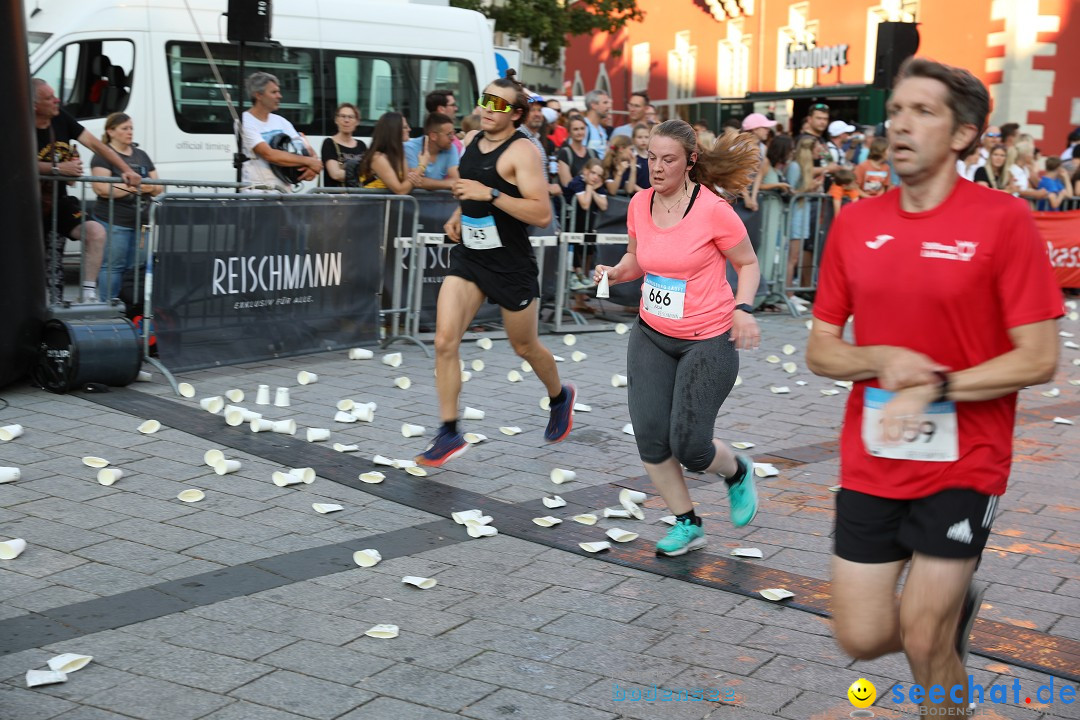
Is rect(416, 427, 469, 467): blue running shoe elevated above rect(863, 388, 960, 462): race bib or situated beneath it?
situated beneath

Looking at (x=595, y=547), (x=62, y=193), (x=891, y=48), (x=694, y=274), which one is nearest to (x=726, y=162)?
(x=694, y=274)

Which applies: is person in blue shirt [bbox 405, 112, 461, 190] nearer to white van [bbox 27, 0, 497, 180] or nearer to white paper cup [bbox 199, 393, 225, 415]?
white van [bbox 27, 0, 497, 180]

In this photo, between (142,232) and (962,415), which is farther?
(142,232)

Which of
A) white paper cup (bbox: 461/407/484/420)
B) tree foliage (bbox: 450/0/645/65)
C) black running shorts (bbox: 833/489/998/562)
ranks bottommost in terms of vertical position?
white paper cup (bbox: 461/407/484/420)

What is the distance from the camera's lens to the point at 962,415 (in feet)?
10.2

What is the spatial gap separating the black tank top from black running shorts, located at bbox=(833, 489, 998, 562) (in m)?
3.76

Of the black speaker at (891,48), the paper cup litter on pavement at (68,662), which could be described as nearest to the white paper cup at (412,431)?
the paper cup litter on pavement at (68,662)

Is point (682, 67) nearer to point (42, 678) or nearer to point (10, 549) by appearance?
point (10, 549)

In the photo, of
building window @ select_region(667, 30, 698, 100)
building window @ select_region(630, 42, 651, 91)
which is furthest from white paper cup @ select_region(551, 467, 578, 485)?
building window @ select_region(630, 42, 651, 91)

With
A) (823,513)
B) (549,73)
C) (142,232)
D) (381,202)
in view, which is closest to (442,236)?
(381,202)

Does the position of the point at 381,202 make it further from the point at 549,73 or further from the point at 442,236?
the point at 549,73

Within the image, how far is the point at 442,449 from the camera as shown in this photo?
21.6ft

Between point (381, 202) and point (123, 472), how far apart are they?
4.29 metres

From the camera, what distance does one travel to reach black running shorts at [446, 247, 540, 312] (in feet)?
22.4
